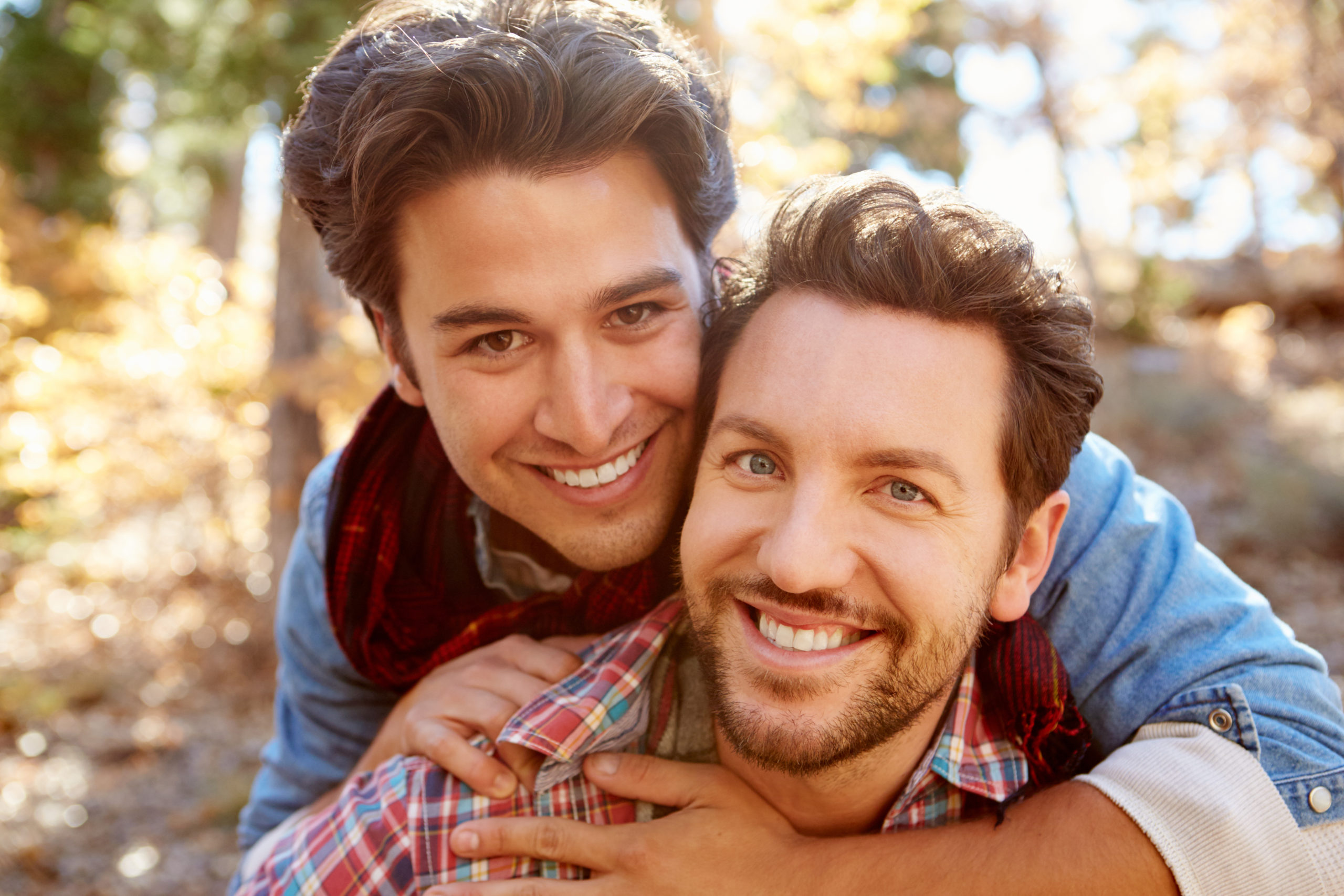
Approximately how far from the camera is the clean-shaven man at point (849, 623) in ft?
5.21

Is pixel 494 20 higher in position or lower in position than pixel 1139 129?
lower

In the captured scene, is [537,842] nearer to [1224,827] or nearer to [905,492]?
[905,492]

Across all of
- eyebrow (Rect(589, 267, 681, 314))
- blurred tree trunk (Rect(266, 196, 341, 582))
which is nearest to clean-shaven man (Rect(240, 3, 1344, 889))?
eyebrow (Rect(589, 267, 681, 314))

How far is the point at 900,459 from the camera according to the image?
1571 mm

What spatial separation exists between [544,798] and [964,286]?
4.14 ft

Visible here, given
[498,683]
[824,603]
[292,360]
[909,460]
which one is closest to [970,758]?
[824,603]

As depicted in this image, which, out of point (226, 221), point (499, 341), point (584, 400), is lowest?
point (584, 400)

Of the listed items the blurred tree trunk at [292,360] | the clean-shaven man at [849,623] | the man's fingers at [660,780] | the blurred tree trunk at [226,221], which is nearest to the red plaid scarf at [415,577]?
the clean-shaven man at [849,623]

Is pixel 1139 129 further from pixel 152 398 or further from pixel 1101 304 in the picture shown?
pixel 152 398

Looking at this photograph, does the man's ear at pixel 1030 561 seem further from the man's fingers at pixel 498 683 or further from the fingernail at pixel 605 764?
the man's fingers at pixel 498 683

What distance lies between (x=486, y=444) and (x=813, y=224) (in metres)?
0.84

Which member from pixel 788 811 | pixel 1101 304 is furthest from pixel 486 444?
pixel 1101 304

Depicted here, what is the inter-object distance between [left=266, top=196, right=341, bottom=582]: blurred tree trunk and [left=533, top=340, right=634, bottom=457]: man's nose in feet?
14.5

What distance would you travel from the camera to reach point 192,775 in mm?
5684
